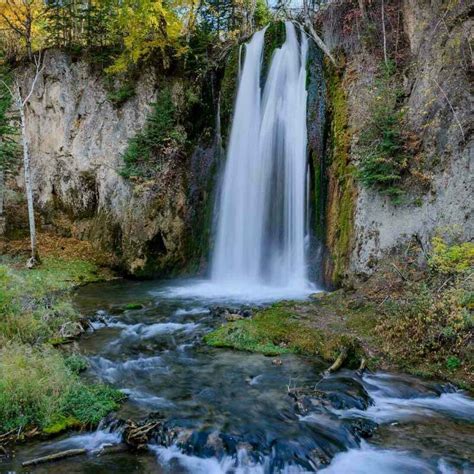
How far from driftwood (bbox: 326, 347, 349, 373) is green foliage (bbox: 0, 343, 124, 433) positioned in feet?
9.69

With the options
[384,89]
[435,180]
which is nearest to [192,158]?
[384,89]

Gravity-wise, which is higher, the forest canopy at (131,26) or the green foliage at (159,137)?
the forest canopy at (131,26)

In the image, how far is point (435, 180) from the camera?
8.67 m

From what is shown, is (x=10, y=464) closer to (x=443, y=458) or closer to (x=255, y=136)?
(x=443, y=458)

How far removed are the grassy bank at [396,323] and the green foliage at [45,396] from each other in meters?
2.67

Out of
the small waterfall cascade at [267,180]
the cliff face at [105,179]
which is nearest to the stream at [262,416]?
the small waterfall cascade at [267,180]

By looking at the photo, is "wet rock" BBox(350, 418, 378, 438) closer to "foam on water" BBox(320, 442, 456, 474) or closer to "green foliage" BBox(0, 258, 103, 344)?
"foam on water" BBox(320, 442, 456, 474)

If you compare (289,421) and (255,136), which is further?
(255,136)

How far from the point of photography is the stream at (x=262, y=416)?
4344 millimetres

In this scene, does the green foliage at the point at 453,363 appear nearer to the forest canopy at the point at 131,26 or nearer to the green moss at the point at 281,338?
the green moss at the point at 281,338

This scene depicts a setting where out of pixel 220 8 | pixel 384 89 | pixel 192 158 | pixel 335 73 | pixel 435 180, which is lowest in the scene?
pixel 435 180

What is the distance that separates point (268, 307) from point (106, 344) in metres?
3.43

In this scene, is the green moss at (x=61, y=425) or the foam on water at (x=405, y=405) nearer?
the green moss at (x=61, y=425)

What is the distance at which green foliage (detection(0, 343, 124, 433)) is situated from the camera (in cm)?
477
